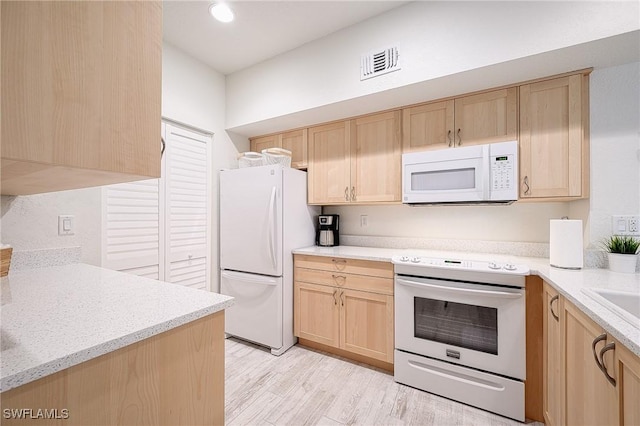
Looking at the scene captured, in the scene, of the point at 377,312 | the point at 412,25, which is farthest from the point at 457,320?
the point at 412,25

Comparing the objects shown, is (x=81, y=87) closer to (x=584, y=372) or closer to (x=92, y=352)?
(x=92, y=352)

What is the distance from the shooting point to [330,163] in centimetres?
264

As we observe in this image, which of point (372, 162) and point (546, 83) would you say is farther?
point (372, 162)

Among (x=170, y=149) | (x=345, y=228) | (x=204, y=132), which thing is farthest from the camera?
(x=345, y=228)

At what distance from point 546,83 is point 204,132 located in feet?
9.18

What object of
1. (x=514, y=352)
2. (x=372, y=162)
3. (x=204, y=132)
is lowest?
(x=514, y=352)

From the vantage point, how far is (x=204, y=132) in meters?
2.71

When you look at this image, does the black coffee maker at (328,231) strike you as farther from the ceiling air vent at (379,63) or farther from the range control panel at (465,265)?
the ceiling air vent at (379,63)

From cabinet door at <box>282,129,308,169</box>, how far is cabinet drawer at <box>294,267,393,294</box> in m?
1.06

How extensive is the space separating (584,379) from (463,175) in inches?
52.0

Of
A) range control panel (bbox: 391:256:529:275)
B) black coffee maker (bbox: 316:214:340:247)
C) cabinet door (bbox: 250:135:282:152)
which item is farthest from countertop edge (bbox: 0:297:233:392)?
cabinet door (bbox: 250:135:282:152)

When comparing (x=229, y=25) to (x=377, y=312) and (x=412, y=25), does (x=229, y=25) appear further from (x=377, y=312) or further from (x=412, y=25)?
(x=377, y=312)

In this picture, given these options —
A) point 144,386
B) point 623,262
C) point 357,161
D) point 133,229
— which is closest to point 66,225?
point 133,229

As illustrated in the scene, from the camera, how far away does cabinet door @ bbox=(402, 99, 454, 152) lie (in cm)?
211
